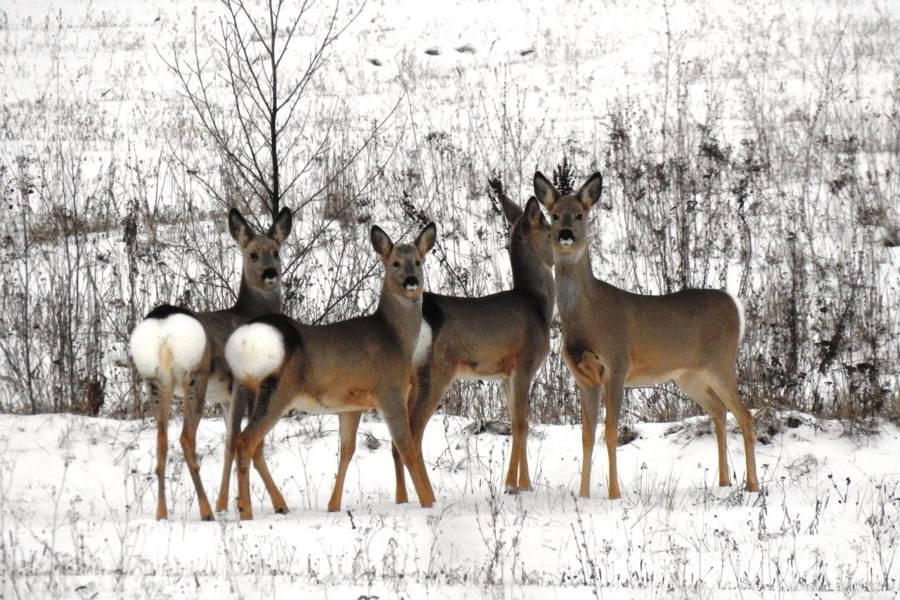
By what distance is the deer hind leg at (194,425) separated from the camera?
7.20 metres

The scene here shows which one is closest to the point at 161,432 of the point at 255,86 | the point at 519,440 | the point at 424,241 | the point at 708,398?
the point at 424,241

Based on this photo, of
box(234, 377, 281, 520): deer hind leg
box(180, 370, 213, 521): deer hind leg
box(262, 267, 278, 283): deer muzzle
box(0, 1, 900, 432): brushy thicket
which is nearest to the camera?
box(234, 377, 281, 520): deer hind leg

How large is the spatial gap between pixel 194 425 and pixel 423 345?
1513 millimetres

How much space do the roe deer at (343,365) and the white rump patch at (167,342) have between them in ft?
0.66

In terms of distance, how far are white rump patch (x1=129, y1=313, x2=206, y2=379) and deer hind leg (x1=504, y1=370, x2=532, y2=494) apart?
2201 mm

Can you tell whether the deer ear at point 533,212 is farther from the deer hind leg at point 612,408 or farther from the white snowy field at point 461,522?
the white snowy field at point 461,522

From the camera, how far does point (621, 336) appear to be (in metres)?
8.14

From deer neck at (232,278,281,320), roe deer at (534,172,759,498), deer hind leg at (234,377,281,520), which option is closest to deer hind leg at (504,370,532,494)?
roe deer at (534,172,759,498)

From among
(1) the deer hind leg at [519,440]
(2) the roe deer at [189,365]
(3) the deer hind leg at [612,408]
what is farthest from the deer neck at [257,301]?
(3) the deer hind leg at [612,408]

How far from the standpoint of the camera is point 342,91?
21.7 meters

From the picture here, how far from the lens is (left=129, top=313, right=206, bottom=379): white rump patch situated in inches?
Result: 273

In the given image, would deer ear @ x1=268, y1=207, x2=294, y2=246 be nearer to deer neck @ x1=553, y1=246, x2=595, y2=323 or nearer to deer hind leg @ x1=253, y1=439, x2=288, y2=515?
deer hind leg @ x1=253, y1=439, x2=288, y2=515

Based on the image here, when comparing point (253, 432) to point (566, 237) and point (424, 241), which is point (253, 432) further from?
point (566, 237)

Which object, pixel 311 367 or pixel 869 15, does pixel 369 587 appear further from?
pixel 869 15
